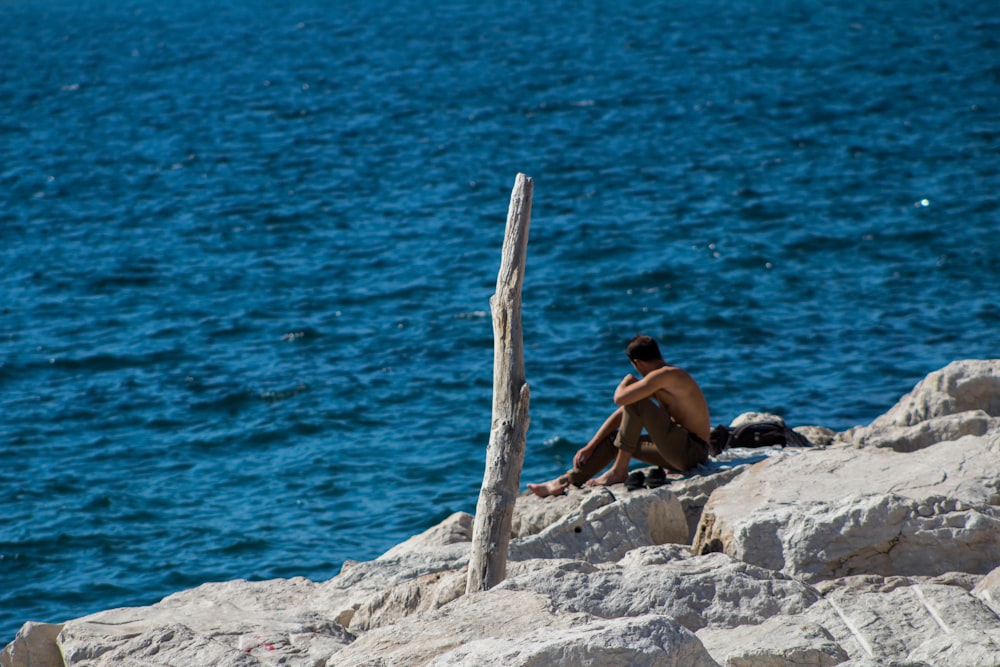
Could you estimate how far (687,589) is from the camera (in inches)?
267

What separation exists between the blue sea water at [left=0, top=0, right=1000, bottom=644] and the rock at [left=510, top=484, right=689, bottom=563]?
135 inches

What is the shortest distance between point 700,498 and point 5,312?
43.8 ft

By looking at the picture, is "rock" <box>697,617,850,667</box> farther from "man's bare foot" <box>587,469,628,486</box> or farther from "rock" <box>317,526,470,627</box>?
"man's bare foot" <box>587,469,628,486</box>

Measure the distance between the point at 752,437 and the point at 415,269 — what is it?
10.1 metres

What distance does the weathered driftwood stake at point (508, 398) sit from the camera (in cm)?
771

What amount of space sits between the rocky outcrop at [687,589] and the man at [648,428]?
208 mm

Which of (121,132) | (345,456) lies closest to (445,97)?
(121,132)

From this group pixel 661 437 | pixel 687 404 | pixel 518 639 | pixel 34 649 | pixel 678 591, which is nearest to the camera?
pixel 518 639

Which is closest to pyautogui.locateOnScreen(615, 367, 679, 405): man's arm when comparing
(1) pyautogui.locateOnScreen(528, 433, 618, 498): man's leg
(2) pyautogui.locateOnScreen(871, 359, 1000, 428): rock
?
(1) pyautogui.locateOnScreen(528, 433, 618, 498): man's leg

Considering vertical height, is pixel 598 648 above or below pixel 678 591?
above

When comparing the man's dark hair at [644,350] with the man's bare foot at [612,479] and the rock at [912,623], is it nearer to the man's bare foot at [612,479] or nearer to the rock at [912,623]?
the man's bare foot at [612,479]

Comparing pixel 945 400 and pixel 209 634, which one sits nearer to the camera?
pixel 209 634

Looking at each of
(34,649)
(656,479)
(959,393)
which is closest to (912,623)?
(656,479)

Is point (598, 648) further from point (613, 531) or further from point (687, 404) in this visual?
point (687, 404)
